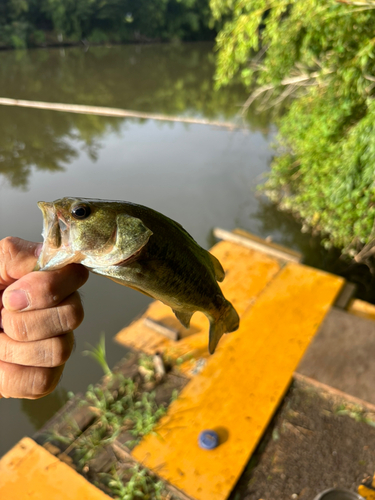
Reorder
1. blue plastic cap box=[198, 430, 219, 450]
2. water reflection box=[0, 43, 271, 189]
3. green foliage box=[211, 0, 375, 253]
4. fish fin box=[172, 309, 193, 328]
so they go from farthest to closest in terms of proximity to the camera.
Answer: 1. water reflection box=[0, 43, 271, 189]
2. green foliage box=[211, 0, 375, 253]
3. blue plastic cap box=[198, 430, 219, 450]
4. fish fin box=[172, 309, 193, 328]

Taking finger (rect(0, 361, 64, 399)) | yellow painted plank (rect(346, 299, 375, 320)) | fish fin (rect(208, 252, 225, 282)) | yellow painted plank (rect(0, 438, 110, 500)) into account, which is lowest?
yellow painted plank (rect(0, 438, 110, 500))

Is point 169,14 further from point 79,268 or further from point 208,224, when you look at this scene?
point 79,268

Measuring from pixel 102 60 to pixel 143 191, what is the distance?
21639mm

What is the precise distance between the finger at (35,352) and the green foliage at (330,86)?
3198mm

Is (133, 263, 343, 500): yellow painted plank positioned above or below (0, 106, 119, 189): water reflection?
above

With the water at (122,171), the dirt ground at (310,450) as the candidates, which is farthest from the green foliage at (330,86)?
the dirt ground at (310,450)

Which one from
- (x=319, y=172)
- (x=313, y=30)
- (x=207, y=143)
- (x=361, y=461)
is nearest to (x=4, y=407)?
(x=361, y=461)

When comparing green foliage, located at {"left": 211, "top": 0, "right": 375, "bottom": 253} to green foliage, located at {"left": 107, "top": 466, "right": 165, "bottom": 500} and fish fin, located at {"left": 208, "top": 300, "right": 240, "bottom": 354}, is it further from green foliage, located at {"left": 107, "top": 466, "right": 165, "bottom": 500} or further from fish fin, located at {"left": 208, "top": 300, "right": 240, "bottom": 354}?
green foliage, located at {"left": 107, "top": 466, "right": 165, "bottom": 500}

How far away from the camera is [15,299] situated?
1178mm

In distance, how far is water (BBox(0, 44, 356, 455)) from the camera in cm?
455

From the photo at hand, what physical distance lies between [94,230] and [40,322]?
0.49 m

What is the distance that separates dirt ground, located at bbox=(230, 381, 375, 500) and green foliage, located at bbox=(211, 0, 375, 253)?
212 cm

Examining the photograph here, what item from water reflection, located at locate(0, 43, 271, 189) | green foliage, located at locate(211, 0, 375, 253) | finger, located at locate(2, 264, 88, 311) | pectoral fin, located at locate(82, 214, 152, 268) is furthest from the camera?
water reflection, located at locate(0, 43, 271, 189)

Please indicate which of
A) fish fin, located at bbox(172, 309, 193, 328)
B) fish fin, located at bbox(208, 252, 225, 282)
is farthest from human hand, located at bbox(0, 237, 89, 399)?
fish fin, located at bbox(208, 252, 225, 282)
